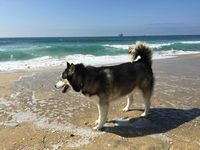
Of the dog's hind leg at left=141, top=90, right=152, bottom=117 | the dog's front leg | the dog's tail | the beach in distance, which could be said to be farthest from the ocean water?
the dog's front leg

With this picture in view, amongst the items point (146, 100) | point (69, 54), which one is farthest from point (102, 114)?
point (69, 54)

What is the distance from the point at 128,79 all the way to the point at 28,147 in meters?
2.32

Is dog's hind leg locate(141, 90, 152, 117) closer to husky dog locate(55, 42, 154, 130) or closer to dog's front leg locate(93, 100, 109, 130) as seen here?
husky dog locate(55, 42, 154, 130)

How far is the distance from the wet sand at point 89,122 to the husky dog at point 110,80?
1.44 feet

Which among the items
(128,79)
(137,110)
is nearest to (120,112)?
(137,110)

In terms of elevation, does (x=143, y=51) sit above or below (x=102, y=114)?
above

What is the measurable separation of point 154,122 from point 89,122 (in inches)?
50.7

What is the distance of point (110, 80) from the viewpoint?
5785 millimetres

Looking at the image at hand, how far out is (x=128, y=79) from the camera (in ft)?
20.0

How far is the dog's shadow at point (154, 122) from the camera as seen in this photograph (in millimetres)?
5633

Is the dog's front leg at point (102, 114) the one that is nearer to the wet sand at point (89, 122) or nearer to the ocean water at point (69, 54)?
the wet sand at point (89, 122)

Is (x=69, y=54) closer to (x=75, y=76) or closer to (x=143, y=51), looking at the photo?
(x=143, y=51)

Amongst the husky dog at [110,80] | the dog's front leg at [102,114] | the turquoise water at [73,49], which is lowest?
the turquoise water at [73,49]

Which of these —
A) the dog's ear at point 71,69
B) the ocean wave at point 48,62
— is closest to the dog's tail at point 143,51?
the dog's ear at point 71,69
